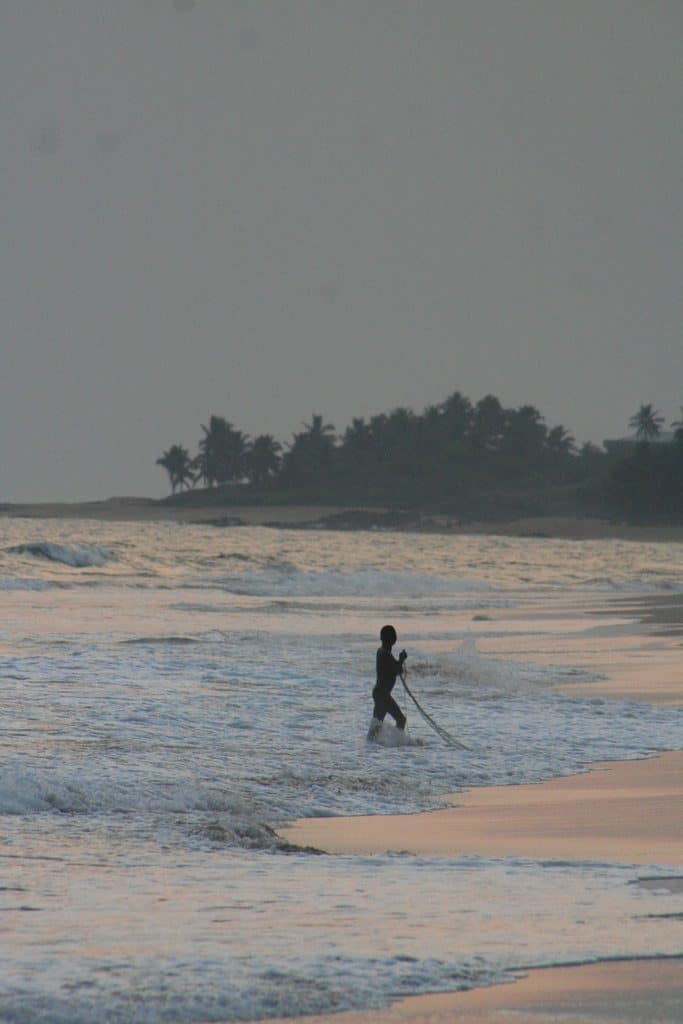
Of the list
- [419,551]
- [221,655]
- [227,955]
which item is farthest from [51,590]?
[419,551]

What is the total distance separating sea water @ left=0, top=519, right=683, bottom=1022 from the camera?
7215 millimetres

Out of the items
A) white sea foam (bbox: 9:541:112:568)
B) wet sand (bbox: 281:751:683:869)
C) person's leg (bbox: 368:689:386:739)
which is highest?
white sea foam (bbox: 9:541:112:568)

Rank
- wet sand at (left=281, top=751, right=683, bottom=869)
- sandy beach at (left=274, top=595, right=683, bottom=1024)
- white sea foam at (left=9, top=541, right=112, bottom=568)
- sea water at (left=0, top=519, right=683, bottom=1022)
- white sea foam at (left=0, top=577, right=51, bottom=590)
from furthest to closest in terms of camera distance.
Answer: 1. white sea foam at (left=9, top=541, right=112, bottom=568)
2. white sea foam at (left=0, top=577, right=51, bottom=590)
3. wet sand at (left=281, top=751, right=683, bottom=869)
4. sea water at (left=0, top=519, right=683, bottom=1022)
5. sandy beach at (left=274, top=595, right=683, bottom=1024)

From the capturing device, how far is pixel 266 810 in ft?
39.5

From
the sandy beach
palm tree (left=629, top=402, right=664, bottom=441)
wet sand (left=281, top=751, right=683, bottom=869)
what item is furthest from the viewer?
palm tree (left=629, top=402, right=664, bottom=441)

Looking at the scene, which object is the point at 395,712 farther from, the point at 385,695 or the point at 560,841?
the point at 560,841

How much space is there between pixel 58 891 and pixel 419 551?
274 feet

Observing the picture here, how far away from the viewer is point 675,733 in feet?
53.4

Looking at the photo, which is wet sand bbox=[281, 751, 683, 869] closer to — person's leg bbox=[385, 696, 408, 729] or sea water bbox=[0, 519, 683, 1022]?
sea water bbox=[0, 519, 683, 1022]

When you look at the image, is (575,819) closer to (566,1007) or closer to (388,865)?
(388,865)

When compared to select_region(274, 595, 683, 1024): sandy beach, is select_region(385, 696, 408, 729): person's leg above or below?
above

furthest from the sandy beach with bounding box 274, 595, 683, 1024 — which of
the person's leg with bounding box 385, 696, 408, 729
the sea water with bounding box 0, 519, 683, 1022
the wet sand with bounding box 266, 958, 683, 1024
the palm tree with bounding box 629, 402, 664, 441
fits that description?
the palm tree with bounding box 629, 402, 664, 441

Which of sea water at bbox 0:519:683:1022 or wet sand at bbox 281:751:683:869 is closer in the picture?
sea water at bbox 0:519:683:1022

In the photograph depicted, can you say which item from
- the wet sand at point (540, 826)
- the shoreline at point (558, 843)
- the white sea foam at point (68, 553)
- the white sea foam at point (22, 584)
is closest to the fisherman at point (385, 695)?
the shoreline at point (558, 843)
